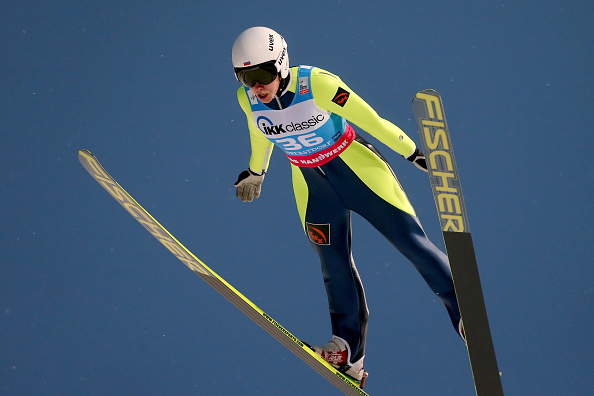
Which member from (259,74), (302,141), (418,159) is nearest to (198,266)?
(302,141)

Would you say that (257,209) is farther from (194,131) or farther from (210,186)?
(194,131)

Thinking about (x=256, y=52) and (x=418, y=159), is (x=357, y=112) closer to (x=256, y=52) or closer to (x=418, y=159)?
(x=418, y=159)

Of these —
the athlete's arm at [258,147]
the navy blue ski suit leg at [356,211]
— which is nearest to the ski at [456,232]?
the navy blue ski suit leg at [356,211]

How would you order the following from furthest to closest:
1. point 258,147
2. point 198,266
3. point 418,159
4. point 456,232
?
1. point 258,147
2. point 198,266
3. point 418,159
4. point 456,232

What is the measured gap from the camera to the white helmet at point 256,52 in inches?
83.9

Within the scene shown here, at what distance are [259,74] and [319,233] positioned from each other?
564 mm

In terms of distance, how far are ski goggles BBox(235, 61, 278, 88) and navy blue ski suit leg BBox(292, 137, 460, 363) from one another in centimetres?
35

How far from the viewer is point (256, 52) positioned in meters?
2.13

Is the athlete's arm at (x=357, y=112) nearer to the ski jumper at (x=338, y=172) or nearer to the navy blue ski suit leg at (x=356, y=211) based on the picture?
the ski jumper at (x=338, y=172)

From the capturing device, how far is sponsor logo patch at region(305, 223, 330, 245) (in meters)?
2.43

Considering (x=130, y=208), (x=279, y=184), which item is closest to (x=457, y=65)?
(x=279, y=184)

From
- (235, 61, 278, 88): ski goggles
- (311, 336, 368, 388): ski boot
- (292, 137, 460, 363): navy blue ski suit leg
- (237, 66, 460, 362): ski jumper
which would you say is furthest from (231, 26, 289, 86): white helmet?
(311, 336, 368, 388): ski boot

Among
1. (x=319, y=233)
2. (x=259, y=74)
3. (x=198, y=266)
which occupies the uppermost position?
(x=259, y=74)

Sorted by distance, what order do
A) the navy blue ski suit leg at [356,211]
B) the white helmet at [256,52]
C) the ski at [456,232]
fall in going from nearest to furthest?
the ski at [456,232] → the white helmet at [256,52] → the navy blue ski suit leg at [356,211]
